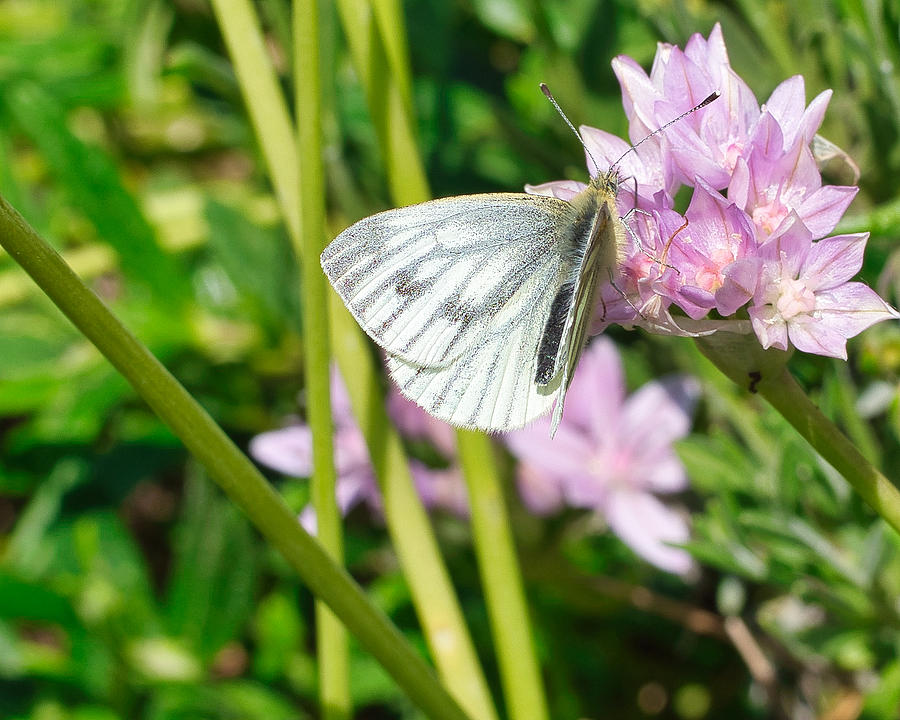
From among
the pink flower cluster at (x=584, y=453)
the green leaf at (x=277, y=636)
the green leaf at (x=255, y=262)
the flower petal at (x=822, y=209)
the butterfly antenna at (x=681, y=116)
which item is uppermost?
the butterfly antenna at (x=681, y=116)

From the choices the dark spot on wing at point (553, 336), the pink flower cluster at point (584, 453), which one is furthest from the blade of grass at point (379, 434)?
the dark spot on wing at point (553, 336)

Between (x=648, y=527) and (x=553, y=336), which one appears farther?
(x=648, y=527)

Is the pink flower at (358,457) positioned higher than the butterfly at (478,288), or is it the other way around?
the butterfly at (478,288)

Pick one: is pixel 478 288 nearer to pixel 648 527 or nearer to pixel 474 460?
pixel 474 460

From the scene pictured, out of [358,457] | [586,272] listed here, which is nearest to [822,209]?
[586,272]

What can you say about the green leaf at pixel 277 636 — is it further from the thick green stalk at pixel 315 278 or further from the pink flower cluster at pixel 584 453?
the thick green stalk at pixel 315 278

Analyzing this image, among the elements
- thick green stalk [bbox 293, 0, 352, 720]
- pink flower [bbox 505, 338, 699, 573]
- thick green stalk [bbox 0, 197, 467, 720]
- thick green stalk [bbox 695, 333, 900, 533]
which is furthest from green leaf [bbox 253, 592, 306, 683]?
thick green stalk [bbox 695, 333, 900, 533]

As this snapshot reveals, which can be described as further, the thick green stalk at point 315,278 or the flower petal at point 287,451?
A: the flower petal at point 287,451
